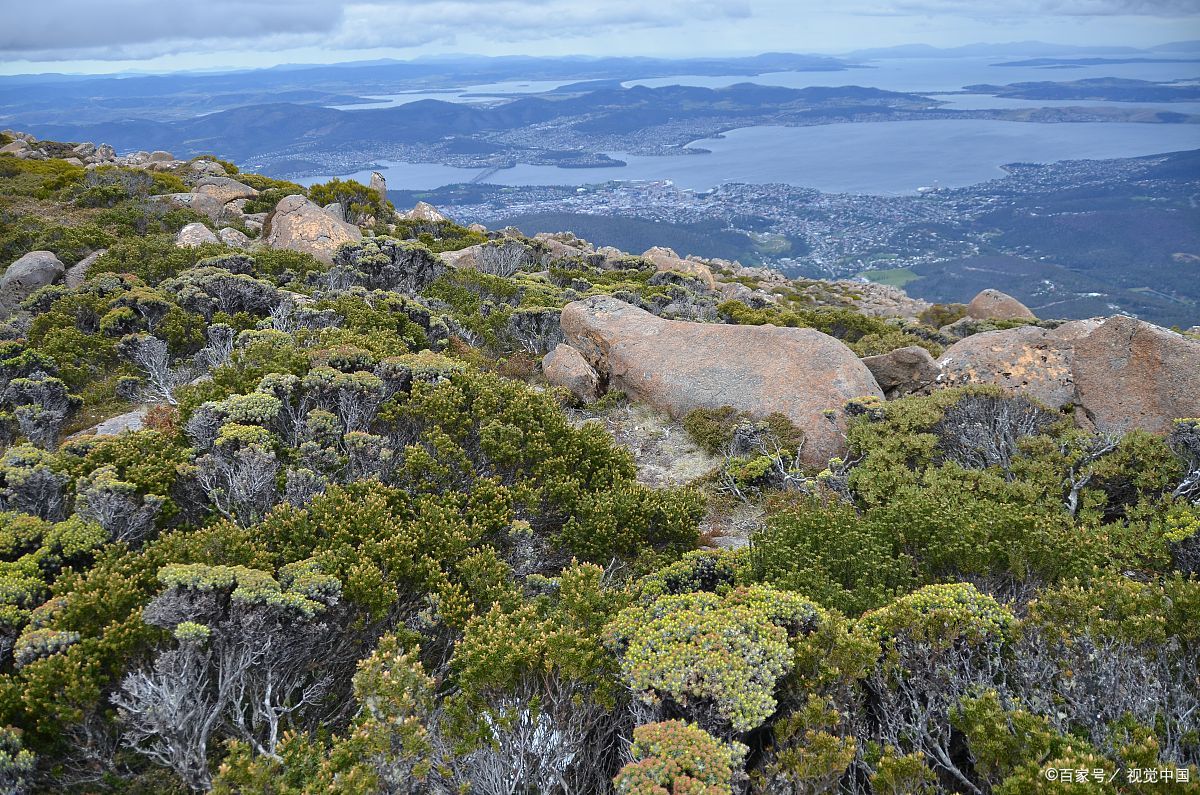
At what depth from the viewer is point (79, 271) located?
20.1 metres

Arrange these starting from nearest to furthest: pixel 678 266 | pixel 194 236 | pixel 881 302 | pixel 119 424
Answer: pixel 119 424 < pixel 194 236 < pixel 678 266 < pixel 881 302

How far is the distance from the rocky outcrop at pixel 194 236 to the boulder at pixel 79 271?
2659mm

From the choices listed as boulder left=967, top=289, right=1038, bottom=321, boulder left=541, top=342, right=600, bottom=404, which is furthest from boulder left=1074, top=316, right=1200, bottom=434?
boulder left=967, top=289, right=1038, bottom=321

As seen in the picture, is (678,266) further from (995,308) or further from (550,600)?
(550,600)

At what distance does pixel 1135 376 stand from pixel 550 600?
11289mm

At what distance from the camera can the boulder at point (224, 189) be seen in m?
32.2

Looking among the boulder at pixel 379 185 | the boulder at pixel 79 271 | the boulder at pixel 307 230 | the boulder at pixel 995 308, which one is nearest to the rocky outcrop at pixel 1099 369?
the boulder at pixel 307 230

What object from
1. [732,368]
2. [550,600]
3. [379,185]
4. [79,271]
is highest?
[379,185]

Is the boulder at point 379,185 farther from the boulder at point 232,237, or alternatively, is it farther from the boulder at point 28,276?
the boulder at point 28,276

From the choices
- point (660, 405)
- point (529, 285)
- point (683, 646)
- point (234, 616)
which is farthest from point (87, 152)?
point (683, 646)

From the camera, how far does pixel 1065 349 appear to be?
41.5ft

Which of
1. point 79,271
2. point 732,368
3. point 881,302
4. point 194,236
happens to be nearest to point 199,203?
point 194,236

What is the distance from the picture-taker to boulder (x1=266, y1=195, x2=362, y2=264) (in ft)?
78.1

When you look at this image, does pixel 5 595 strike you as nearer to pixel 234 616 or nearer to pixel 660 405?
pixel 234 616
